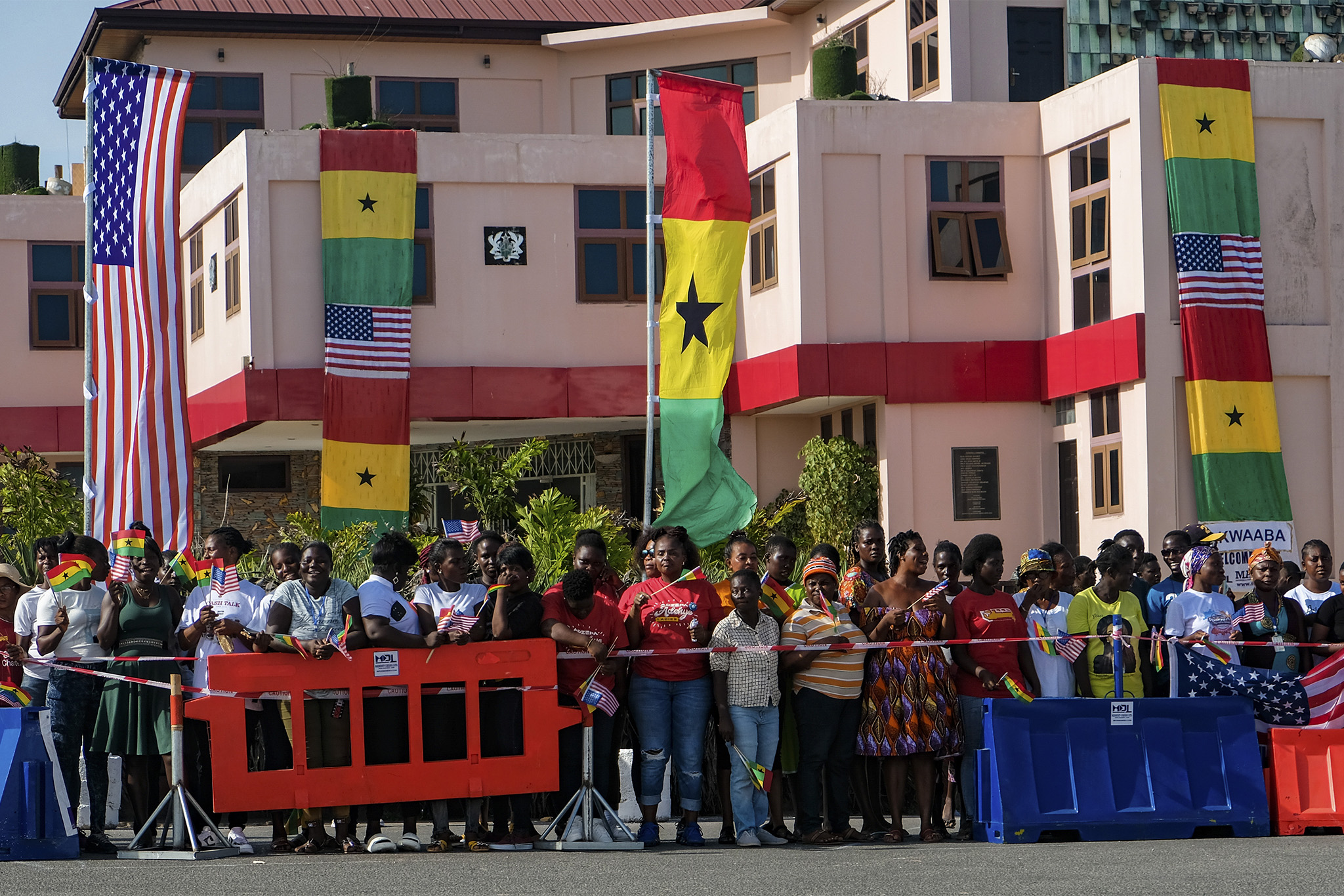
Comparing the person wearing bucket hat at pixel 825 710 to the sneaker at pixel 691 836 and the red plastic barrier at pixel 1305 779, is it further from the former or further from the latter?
the red plastic barrier at pixel 1305 779

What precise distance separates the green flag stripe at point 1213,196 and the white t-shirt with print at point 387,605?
1272 cm

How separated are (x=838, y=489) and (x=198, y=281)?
9.76m

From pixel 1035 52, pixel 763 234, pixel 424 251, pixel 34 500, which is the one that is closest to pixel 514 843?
pixel 763 234

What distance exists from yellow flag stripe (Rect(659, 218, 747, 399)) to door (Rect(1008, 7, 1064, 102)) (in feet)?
22.8

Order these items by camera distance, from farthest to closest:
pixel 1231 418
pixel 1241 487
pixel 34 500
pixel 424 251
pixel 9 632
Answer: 1. pixel 424 251
2. pixel 34 500
3. pixel 1231 418
4. pixel 1241 487
5. pixel 9 632

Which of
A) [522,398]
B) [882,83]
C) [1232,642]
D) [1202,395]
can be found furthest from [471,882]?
[882,83]

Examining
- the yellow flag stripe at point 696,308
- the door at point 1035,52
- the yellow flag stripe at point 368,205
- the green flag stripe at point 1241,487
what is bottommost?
the green flag stripe at point 1241,487

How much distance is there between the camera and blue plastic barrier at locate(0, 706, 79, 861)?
10.2 meters

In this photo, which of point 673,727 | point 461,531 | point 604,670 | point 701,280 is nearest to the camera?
point 604,670

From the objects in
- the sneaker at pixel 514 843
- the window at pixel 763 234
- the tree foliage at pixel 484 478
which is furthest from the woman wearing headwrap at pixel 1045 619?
the window at pixel 763 234

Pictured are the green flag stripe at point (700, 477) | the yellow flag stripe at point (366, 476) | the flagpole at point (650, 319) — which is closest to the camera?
the green flag stripe at point (700, 477)

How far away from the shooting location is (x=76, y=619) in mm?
11203

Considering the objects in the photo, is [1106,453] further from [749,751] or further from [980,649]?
[749,751]

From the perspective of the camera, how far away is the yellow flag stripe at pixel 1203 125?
21.0m
